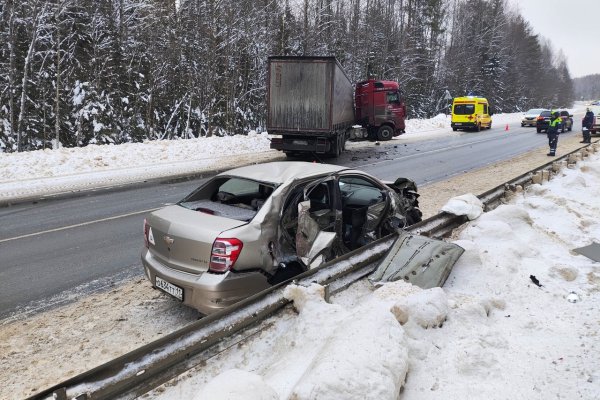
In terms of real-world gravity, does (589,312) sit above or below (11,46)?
below

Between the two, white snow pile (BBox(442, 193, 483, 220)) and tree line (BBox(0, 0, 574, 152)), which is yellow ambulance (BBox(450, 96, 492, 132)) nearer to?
tree line (BBox(0, 0, 574, 152))

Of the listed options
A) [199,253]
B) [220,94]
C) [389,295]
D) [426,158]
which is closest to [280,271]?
[199,253]

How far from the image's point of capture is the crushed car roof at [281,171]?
4820 millimetres

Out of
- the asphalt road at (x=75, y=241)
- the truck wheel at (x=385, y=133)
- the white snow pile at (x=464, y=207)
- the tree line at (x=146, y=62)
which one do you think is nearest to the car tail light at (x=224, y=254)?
the asphalt road at (x=75, y=241)

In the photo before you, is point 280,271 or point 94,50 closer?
point 280,271

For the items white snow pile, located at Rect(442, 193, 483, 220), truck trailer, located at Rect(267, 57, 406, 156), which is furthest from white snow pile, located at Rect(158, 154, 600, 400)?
truck trailer, located at Rect(267, 57, 406, 156)

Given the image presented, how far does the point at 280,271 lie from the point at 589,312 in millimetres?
2832

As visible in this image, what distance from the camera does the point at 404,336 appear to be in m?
3.13

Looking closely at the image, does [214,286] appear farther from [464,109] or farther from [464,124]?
[464,109]

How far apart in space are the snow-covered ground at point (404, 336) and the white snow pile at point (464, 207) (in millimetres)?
348

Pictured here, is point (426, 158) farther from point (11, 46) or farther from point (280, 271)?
point (11, 46)

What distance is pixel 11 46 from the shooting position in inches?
779

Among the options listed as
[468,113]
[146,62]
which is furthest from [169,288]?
[468,113]

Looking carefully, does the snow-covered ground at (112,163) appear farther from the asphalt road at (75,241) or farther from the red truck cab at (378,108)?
the red truck cab at (378,108)
